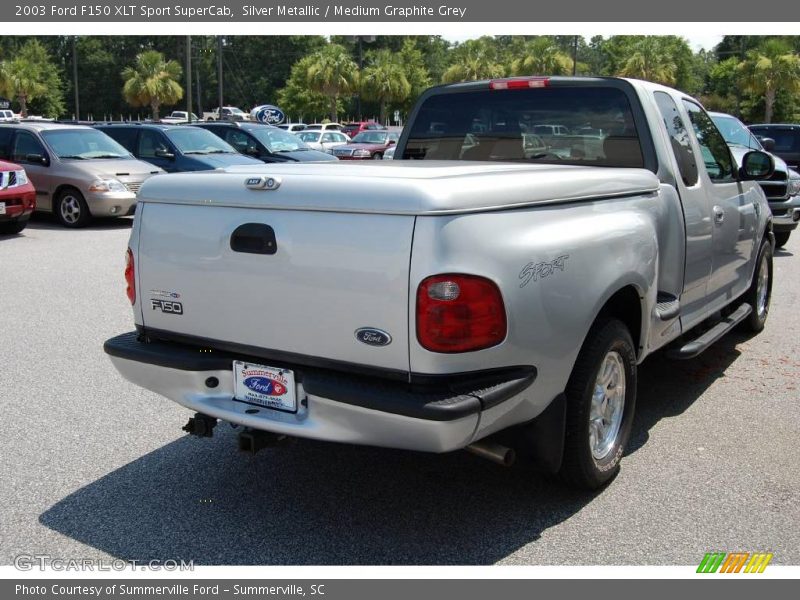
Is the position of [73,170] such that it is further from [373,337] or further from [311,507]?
[373,337]

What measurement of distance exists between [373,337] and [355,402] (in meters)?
0.25

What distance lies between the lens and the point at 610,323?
3.84m

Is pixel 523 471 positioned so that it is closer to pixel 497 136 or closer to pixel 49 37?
pixel 497 136

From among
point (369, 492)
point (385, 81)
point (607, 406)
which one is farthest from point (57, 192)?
point (385, 81)

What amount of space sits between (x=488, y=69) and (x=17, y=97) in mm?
37608

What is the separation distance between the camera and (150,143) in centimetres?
1656

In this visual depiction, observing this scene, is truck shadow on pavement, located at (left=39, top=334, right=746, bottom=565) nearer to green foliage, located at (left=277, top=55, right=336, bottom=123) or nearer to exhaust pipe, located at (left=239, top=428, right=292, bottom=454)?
exhaust pipe, located at (left=239, top=428, right=292, bottom=454)

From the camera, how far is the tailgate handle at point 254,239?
11.0ft

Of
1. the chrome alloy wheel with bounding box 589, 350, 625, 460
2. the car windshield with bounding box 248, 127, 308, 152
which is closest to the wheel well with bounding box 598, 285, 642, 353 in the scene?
the chrome alloy wheel with bounding box 589, 350, 625, 460

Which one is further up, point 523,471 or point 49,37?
point 49,37

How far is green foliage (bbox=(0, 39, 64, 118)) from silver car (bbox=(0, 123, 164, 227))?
49574 millimetres

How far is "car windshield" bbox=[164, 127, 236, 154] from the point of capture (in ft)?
53.1

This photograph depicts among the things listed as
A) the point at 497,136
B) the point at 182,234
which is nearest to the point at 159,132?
the point at 497,136

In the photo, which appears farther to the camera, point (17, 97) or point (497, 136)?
point (17, 97)
